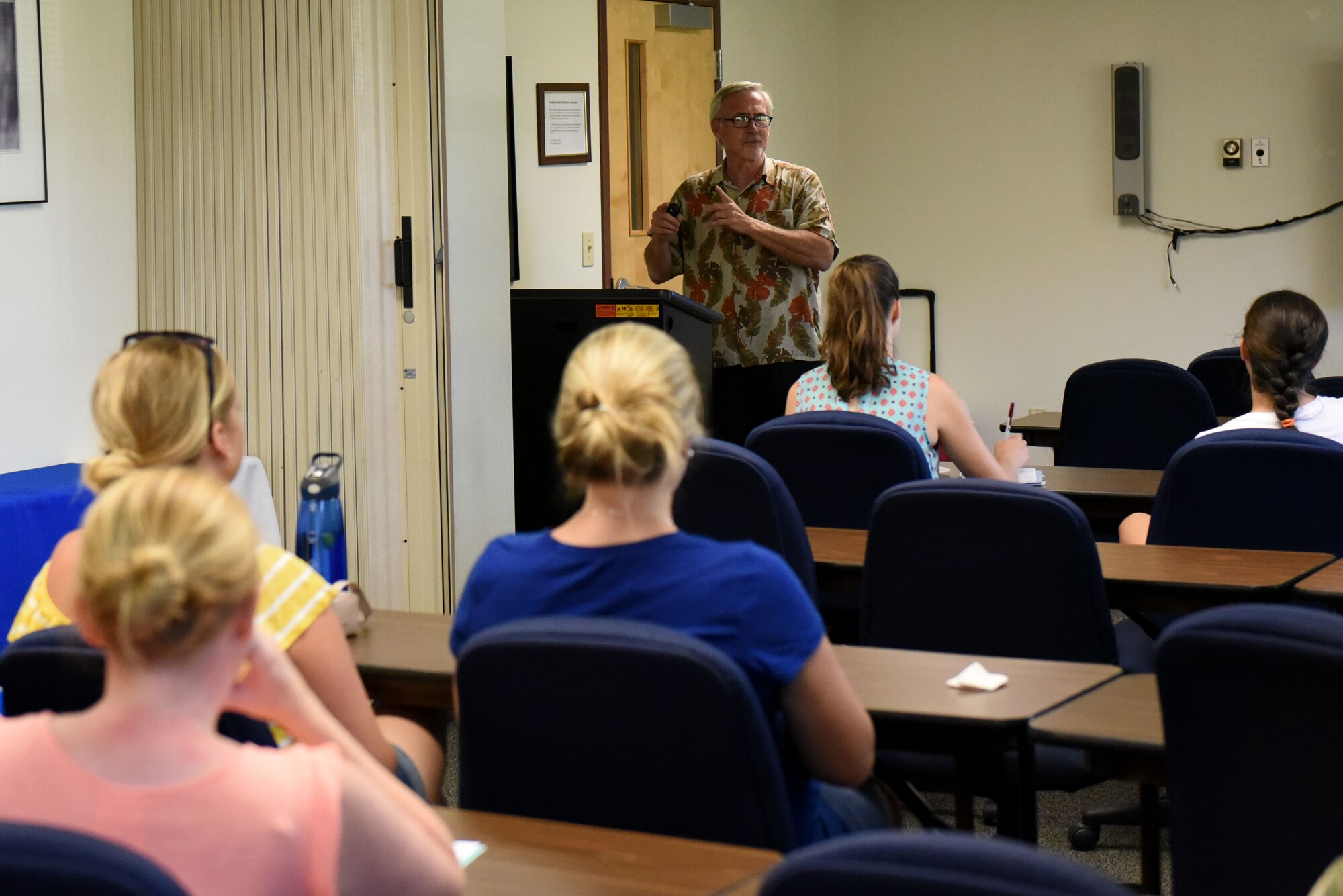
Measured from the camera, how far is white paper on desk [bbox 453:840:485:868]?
1496 mm

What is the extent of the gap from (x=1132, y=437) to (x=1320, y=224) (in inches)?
128

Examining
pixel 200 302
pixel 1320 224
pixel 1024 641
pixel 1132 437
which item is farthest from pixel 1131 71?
pixel 1024 641

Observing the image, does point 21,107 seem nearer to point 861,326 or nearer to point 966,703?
point 861,326

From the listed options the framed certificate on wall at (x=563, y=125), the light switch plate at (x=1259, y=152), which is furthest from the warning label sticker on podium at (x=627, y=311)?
the light switch plate at (x=1259, y=152)

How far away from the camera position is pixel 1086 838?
10.4 ft

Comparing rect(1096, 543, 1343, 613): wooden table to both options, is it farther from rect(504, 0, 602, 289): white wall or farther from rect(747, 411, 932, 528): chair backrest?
rect(504, 0, 602, 289): white wall

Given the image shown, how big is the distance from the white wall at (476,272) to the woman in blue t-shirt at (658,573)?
2502mm

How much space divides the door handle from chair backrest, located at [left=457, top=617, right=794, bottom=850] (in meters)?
2.76

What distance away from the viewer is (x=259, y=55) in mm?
4344

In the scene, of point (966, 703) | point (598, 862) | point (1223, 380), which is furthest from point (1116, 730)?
point (1223, 380)

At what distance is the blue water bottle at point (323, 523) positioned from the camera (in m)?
2.53

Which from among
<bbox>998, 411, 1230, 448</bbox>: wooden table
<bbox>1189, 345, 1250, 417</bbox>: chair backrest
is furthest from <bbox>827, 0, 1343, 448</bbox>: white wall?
<bbox>998, 411, 1230, 448</bbox>: wooden table

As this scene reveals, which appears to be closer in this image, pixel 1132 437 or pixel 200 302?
pixel 200 302

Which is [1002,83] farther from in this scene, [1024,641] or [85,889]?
[85,889]
